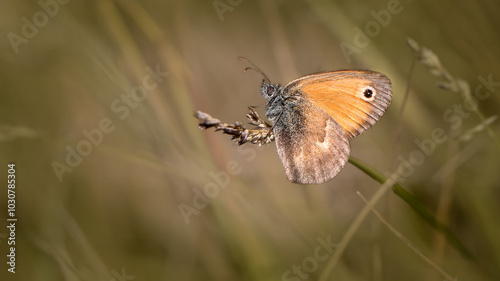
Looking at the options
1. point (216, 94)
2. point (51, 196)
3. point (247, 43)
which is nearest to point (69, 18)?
point (51, 196)
